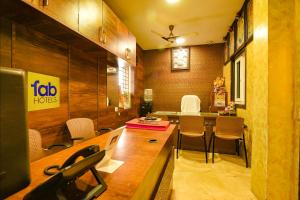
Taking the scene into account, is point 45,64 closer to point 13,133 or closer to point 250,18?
point 13,133

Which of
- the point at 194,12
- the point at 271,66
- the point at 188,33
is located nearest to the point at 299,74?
the point at 271,66

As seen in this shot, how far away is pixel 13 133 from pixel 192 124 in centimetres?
315

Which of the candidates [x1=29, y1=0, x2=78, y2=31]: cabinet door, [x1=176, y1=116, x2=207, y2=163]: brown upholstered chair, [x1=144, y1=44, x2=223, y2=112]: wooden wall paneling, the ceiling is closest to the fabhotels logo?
[x1=29, y1=0, x2=78, y2=31]: cabinet door

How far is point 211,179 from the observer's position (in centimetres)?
240

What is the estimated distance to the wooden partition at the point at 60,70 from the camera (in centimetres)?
150

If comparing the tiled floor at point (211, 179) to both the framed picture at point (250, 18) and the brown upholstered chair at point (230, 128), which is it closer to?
the brown upholstered chair at point (230, 128)

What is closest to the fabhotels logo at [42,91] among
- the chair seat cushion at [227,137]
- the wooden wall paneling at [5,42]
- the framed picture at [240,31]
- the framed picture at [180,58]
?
the wooden wall paneling at [5,42]

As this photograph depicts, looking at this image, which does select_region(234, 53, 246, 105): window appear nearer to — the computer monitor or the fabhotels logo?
the fabhotels logo

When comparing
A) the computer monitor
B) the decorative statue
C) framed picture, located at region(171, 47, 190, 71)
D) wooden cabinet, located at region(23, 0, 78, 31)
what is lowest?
the computer monitor

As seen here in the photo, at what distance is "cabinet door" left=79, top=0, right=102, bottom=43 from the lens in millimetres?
1751

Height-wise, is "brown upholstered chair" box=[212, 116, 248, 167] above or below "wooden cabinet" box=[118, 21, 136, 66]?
below

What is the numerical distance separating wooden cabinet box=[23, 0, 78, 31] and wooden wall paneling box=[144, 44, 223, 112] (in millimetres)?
3958

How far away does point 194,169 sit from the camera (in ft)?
8.94

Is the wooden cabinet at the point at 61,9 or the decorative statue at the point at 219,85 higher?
the wooden cabinet at the point at 61,9
